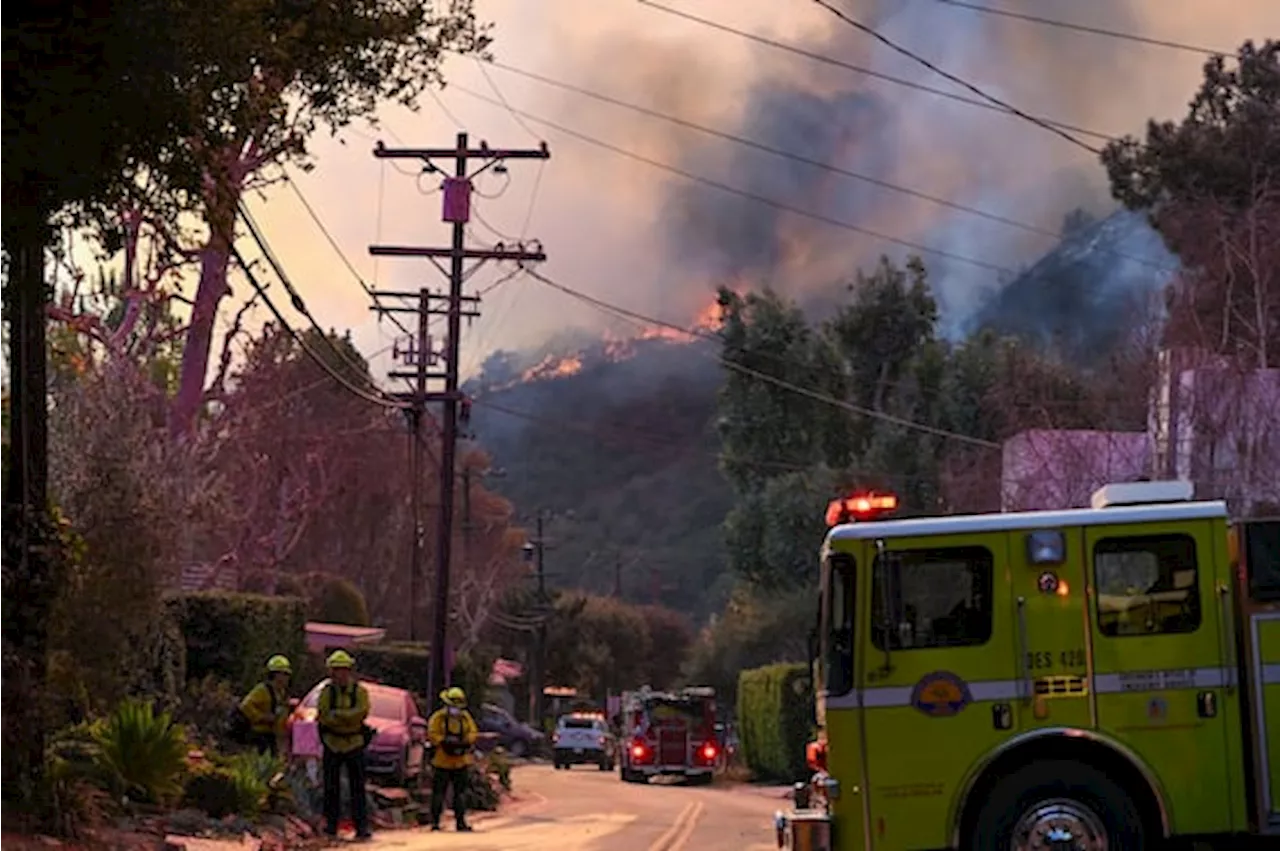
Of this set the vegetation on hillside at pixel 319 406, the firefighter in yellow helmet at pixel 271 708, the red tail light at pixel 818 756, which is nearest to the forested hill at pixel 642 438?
the vegetation on hillside at pixel 319 406

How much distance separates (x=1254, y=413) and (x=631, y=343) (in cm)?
14644

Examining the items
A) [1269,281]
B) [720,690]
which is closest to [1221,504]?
[1269,281]

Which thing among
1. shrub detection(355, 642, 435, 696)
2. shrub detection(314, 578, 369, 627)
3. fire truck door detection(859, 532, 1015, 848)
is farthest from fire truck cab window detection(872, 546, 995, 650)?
shrub detection(314, 578, 369, 627)

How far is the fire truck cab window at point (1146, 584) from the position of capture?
1051cm

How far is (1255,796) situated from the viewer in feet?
33.9

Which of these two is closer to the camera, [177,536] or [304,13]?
[304,13]

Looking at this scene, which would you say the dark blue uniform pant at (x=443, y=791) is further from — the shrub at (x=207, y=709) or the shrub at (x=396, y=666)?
the shrub at (x=396, y=666)

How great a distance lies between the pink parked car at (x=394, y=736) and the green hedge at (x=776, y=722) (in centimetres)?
1407

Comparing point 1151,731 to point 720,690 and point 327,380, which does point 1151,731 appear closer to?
point 327,380

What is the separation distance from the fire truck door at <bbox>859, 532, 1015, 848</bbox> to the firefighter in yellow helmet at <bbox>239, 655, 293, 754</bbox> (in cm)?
1049

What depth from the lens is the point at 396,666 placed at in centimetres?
3916

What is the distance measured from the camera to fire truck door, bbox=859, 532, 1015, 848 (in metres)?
10.5

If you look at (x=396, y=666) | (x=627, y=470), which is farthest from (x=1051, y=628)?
(x=627, y=470)

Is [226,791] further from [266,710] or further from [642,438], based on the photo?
[642,438]
